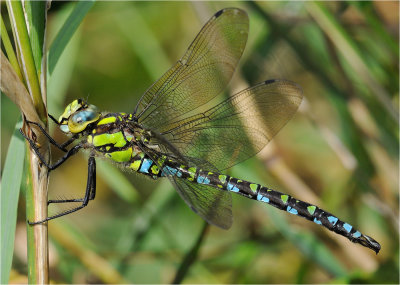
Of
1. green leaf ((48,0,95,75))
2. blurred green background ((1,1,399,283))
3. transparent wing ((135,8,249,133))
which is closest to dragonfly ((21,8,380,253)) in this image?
transparent wing ((135,8,249,133))

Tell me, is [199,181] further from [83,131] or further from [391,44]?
[391,44]

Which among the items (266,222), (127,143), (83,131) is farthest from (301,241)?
(83,131)

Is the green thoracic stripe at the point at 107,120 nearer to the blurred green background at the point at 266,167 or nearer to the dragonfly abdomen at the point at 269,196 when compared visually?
the blurred green background at the point at 266,167

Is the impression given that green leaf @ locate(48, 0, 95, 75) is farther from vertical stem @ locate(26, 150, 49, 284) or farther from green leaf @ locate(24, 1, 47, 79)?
vertical stem @ locate(26, 150, 49, 284)

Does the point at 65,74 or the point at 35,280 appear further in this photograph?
the point at 65,74

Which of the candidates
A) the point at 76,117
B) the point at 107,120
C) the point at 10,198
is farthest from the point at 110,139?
the point at 10,198

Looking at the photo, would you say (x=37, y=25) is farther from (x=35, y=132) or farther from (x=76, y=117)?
(x=76, y=117)
